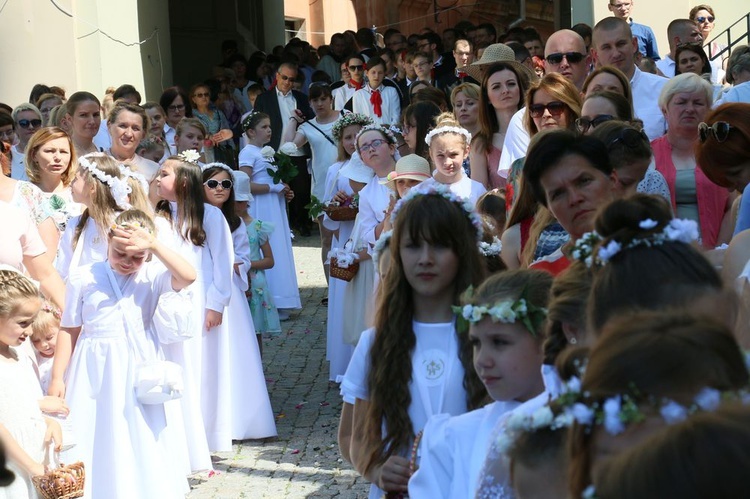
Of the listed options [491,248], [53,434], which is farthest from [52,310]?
[491,248]

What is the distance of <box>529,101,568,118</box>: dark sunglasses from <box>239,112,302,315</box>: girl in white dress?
19.4 ft

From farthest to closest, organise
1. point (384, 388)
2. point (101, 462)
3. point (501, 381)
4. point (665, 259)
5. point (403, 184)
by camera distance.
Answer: point (403, 184) → point (101, 462) → point (384, 388) → point (501, 381) → point (665, 259)

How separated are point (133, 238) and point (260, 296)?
3.70 m

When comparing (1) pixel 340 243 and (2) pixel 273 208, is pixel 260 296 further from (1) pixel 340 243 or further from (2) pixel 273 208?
(2) pixel 273 208

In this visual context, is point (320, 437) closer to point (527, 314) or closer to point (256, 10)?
point (527, 314)

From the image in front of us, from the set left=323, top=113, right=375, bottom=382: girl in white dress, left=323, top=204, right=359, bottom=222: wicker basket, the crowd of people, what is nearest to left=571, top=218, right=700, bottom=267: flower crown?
the crowd of people

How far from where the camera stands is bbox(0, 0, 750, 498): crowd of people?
1.77 m

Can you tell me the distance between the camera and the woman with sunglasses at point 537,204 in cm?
486

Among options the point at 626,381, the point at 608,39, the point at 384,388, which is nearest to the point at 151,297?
the point at 384,388

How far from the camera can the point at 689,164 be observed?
6.10m

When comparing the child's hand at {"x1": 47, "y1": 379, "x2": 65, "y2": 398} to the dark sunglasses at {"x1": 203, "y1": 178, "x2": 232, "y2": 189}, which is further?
the dark sunglasses at {"x1": 203, "y1": 178, "x2": 232, "y2": 189}

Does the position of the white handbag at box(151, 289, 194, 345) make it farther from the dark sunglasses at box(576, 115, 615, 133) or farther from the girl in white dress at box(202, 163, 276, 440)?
the dark sunglasses at box(576, 115, 615, 133)

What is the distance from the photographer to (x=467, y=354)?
4082 millimetres

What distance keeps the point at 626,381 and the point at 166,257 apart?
16.3ft
